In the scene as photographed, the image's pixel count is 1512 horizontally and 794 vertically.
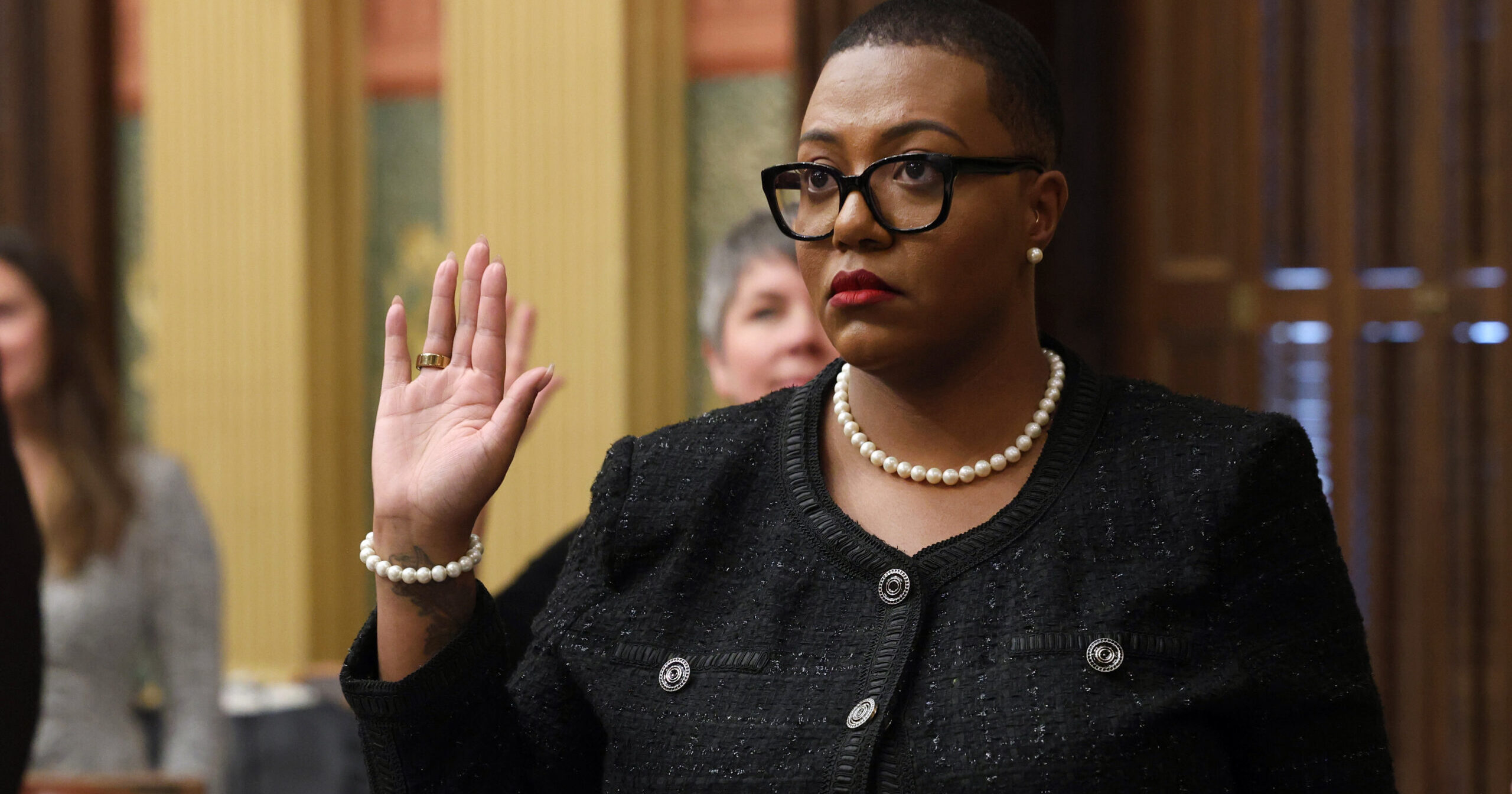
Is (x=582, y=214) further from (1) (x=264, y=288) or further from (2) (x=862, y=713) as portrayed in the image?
(2) (x=862, y=713)

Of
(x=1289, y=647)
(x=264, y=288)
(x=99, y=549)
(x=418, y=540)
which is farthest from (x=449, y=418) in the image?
(x=264, y=288)

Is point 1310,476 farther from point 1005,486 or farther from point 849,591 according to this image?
point 849,591

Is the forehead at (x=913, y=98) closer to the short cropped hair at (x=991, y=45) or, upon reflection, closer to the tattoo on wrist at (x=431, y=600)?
the short cropped hair at (x=991, y=45)

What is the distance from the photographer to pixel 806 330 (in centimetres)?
226

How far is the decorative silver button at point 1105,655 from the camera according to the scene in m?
1.18

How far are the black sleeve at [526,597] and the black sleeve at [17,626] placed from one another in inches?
21.9

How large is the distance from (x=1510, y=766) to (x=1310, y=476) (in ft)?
9.63

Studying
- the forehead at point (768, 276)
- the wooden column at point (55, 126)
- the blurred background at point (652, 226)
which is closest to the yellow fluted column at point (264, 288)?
the blurred background at point (652, 226)

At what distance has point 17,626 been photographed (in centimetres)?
170

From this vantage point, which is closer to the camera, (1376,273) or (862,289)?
(862,289)

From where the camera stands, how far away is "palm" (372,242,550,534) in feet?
4.33

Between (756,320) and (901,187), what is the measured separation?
1.10 m

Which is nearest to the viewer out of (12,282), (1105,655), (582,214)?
(1105,655)

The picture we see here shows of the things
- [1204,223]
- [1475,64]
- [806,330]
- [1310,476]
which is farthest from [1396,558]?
[1310,476]
